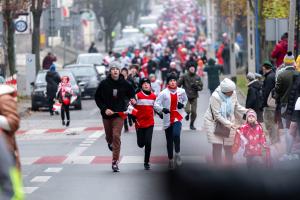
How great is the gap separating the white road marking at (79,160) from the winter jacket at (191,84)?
702cm

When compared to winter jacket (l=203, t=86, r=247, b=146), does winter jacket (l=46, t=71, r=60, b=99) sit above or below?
below

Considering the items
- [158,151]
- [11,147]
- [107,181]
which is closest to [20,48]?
[158,151]

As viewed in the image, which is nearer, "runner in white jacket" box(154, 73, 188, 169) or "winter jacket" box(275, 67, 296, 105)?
"runner in white jacket" box(154, 73, 188, 169)

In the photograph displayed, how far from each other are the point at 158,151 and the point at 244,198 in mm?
12147

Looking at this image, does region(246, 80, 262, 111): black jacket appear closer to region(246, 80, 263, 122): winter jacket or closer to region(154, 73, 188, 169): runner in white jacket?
region(246, 80, 263, 122): winter jacket

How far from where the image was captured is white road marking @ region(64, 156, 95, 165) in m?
22.6

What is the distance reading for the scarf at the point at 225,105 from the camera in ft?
63.1

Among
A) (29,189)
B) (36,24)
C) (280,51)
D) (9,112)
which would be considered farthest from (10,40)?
(9,112)

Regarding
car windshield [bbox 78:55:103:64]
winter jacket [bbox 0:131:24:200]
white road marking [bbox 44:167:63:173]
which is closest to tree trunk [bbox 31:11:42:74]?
car windshield [bbox 78:55:103:64]

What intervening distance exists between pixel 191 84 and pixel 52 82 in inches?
371

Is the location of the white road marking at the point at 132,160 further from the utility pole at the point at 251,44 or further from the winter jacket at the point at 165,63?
the winter jacket at the point at 165,63

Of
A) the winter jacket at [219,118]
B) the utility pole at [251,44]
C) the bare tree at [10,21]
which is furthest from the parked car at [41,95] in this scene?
the winter jacket at [219,118]

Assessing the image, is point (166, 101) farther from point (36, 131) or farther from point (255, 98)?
point (36, 131)

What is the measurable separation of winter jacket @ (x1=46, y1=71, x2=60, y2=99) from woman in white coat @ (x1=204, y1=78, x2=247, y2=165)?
1951 centimetres
